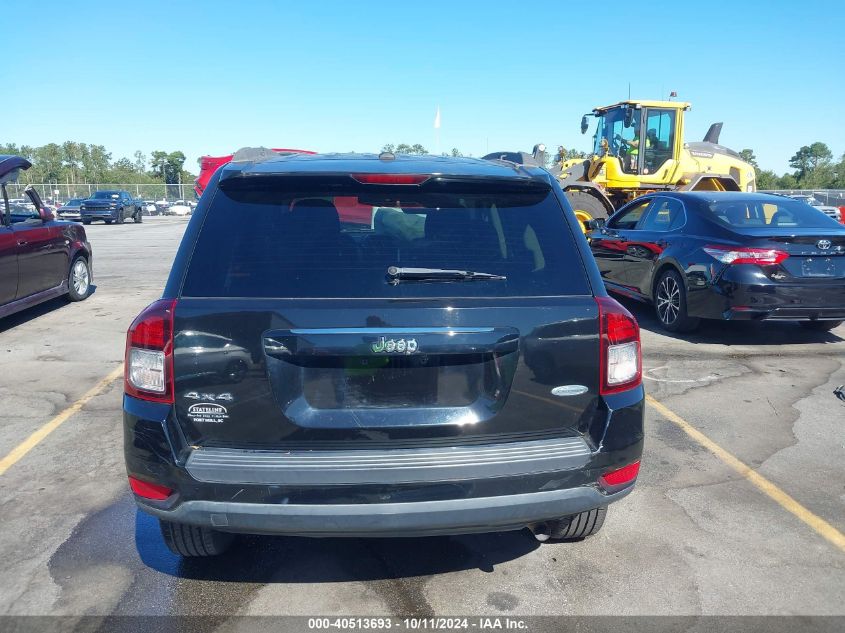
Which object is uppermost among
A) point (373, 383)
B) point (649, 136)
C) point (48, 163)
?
point (48, 163)

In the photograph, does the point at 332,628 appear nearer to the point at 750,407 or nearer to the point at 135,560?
the point at 135,560

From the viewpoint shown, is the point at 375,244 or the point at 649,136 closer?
the point at 375,244

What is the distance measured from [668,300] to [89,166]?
127m

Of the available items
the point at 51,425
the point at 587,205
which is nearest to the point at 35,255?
the point at 51,425

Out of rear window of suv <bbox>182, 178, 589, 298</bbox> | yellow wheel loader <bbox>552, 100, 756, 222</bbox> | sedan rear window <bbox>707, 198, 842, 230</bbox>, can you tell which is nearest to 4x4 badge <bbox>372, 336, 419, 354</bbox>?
rear window of suv <bbox>182, 178, 589, 298</bbox>

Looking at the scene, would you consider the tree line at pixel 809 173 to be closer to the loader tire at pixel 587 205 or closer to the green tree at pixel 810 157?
the green tree at pixel 810 157

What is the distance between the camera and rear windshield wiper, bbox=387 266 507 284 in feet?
8.64

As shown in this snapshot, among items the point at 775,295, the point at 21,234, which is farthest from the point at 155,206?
the point at 775,295

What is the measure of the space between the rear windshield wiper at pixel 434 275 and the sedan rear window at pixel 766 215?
5.63 metres

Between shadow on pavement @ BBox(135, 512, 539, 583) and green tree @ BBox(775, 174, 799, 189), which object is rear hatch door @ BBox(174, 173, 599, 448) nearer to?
shadow on pavement @ BBox(135, 512, 539, 583)

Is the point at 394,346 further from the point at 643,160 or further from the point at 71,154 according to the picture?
the point at 71,154

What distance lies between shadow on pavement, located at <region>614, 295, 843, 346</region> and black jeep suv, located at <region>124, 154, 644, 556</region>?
554 centimetres

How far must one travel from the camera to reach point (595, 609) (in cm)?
283

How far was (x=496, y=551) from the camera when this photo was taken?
3301 millimetres
